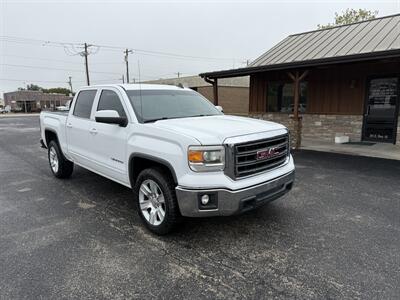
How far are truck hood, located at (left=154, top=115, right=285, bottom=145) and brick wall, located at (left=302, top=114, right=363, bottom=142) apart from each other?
8.74 meters

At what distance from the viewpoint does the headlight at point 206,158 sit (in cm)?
317

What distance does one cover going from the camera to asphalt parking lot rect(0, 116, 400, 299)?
8.86 ft

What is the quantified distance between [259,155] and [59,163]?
4583 mm

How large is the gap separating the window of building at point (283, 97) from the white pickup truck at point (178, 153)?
8.75m

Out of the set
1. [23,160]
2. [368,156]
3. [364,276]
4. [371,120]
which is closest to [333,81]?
[371,120]

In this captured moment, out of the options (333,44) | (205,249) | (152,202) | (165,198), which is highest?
(333,44)

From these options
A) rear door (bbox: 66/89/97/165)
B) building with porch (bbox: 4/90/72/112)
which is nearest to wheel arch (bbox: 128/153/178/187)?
rear door (bbox: 66/89/97/165)

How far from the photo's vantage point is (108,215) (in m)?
4.41

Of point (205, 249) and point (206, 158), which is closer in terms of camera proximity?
point (206, 158)

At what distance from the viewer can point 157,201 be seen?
A: 12.3ft

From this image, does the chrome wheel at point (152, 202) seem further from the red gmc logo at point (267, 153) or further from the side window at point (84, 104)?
the side window at point (84, 104)

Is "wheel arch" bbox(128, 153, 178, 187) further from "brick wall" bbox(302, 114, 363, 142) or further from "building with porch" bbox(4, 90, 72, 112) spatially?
"building with porch" bbox(4, 90, 72, 112)

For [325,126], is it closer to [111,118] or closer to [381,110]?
[381,110]

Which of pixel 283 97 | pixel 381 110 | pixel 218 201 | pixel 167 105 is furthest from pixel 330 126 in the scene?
pixel 218 201
